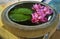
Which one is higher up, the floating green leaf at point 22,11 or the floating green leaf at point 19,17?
the floating green leaf at point 22,11

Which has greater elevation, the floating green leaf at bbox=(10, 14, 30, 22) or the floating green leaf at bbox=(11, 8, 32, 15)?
the floating green leaf at bbox=(11, 8, 32, 15)

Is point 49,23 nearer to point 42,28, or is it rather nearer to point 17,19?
point 42,28

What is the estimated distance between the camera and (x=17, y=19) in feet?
1.97

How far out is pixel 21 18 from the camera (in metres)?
0.61

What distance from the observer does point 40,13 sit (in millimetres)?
617

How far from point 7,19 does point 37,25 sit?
5.5 inches

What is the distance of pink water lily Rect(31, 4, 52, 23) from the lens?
0.59m

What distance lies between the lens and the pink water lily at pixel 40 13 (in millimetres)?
591

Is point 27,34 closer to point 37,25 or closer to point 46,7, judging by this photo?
point 37,25

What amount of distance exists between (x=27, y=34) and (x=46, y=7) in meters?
0.20

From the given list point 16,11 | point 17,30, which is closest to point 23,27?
point 17,30

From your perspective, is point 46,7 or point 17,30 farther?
point 46,7

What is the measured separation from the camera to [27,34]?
1.78 ft

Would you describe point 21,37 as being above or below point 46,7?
below
